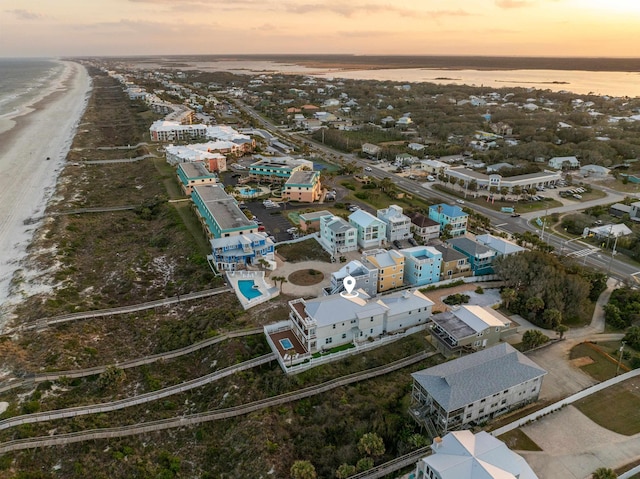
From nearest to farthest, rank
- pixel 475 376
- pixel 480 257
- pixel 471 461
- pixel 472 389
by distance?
pixel 471 461, pixel 472 389, pixel 475 376, pixel 480 257

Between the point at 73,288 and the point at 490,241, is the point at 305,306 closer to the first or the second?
the point at 490,241

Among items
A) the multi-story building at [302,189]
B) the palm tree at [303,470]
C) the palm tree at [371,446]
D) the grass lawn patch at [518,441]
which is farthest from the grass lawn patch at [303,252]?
the grass lawn patch at [518,441]

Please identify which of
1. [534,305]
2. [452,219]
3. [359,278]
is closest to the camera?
[534,305]

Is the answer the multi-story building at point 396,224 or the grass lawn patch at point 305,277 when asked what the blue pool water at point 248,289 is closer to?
the grass lawn patch at point 305,277

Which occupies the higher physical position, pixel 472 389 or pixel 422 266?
pixel 422 266

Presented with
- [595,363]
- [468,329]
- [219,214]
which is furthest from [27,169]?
[595,363]

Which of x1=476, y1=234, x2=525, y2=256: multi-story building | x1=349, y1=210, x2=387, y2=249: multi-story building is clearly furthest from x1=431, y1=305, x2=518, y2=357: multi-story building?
x1=349, y1=210, x2=387, y2=249: multi-story building

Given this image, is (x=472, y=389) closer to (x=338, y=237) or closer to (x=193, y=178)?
(x=338, y=237)
